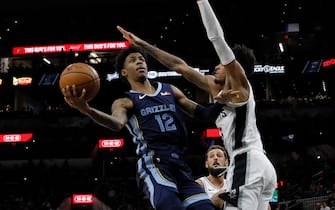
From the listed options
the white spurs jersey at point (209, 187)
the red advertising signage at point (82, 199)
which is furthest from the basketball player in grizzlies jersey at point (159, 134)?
the red advertising signage at point (82, 199)

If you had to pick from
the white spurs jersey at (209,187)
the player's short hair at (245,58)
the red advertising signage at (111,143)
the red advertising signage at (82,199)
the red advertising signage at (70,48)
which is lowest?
the white spurs jersey at (209,187)

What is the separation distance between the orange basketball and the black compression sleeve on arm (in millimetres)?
970

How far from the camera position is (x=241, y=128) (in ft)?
14.6

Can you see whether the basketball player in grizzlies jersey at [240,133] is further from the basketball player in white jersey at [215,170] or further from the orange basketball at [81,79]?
the basketball player in white jersey at [215,170]

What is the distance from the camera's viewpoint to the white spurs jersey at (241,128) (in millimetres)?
4426

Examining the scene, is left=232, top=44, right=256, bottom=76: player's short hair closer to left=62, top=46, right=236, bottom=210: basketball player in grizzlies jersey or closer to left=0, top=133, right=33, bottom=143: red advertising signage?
left=62, top=46, right=236, bottom=210: basketball player in grizzlies jersey

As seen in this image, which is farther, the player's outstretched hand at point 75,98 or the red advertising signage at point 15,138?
the red advertising signage at point 15,138

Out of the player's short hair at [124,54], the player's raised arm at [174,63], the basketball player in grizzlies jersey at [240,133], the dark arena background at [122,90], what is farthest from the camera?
the dark arena background at [122,90]

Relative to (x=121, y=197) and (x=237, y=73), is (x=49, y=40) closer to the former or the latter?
(x=121, y=197)

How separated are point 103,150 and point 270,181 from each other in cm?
2276

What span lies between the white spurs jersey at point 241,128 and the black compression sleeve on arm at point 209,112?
0.45ft

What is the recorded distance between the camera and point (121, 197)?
22.9m

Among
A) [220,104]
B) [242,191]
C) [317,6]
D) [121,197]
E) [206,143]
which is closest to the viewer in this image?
[242,191]

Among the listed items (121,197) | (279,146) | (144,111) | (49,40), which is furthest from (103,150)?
(144,111)
